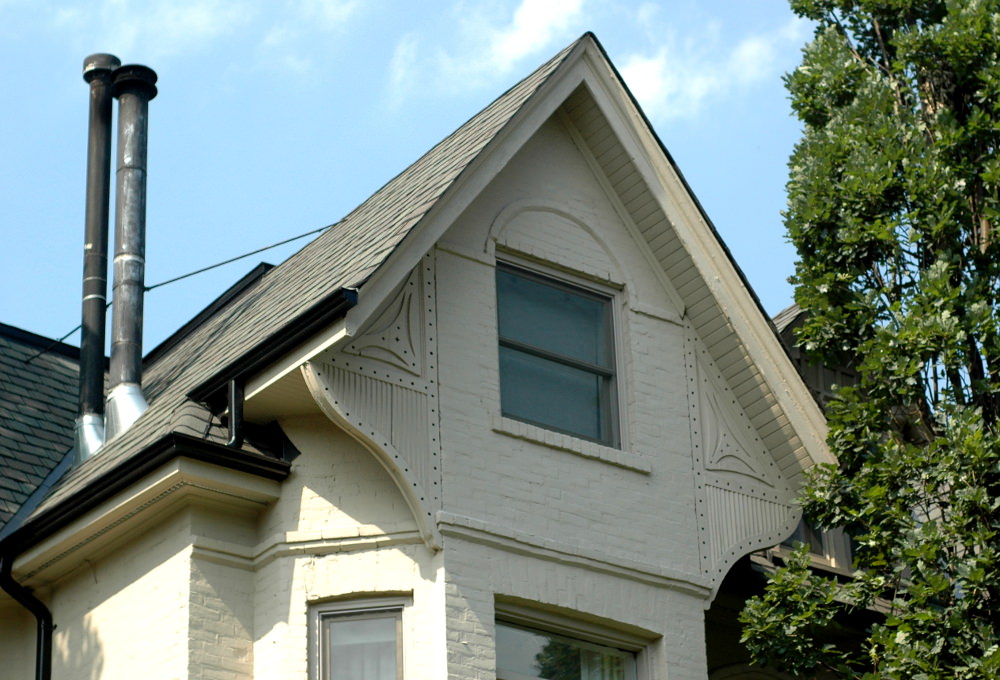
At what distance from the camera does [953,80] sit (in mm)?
13719

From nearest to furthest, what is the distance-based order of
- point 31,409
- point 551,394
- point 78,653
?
1. point 78,653
2. point 551,394
3. point 31,409

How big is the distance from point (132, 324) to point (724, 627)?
606 centimetres

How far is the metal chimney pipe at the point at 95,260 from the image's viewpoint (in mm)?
15039

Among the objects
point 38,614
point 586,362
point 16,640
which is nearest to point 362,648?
point 38,614

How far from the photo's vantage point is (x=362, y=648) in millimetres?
11906

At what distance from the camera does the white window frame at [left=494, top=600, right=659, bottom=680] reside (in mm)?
12250

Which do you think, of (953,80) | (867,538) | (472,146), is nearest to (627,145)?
(472,146)

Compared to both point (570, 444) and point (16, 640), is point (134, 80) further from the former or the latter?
point (570, 444)

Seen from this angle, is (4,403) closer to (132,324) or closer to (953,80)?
(132,324)

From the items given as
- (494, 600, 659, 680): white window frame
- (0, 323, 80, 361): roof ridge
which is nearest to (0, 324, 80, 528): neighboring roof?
(0, 323, 80, 361): roof ridge

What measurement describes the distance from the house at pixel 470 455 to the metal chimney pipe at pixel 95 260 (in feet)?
1.90

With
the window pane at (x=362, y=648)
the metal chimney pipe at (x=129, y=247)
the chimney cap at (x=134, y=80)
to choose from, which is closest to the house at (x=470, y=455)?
the window pane at (x=362, y=648)

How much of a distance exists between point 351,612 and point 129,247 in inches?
205

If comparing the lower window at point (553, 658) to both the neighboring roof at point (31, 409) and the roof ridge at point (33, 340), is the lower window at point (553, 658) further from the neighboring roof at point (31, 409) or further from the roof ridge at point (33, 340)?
the roof ridge at point (33, 340)
